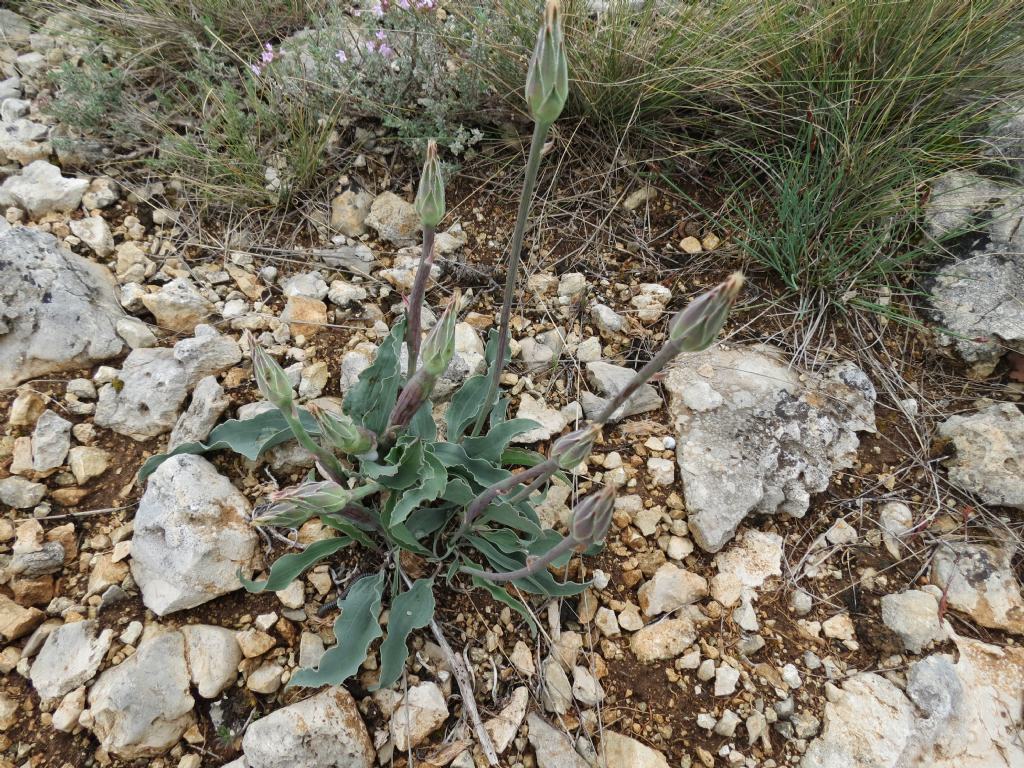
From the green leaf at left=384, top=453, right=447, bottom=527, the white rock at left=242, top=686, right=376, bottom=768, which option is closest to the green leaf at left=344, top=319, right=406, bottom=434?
the green leaf at left=384, top=453, right=447, bottom=527

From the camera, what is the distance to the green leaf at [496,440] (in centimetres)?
225

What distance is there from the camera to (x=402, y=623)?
2.00 metres

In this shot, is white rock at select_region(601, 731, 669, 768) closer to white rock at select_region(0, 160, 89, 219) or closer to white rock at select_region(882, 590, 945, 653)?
white rock at select_region(882, 590, 945, 653)

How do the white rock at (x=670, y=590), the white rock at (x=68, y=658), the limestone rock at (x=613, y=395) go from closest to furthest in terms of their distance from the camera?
1. the white rock at (x=68, y=658)
2. the white rock at (x=670, y=590)
3. the limestone rock at (x=613, y=395)

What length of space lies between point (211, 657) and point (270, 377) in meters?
0.90

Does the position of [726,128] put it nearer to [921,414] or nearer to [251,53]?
[921,414]

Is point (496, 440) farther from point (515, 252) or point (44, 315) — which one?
point (44, 315)

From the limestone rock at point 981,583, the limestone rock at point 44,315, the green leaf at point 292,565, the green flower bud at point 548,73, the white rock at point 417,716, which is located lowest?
the limestone rock at point 981,583

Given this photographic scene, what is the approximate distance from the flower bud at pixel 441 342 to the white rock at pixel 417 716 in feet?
3.27

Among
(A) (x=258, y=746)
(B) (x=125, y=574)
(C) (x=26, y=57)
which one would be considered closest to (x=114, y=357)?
(B) (x=125, y=574)

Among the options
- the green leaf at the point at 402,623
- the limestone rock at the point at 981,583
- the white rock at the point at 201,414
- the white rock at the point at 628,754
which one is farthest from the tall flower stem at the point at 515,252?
the limestone rock at the point at 981,583

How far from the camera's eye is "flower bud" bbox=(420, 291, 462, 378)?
175 centimetres

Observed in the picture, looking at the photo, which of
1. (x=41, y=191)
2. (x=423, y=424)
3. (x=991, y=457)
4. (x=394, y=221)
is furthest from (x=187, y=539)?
(x=991, y=457)

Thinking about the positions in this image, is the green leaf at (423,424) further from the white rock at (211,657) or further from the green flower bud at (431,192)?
the white rock at (211,657)
